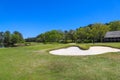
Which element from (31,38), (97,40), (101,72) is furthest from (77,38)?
(101,72)

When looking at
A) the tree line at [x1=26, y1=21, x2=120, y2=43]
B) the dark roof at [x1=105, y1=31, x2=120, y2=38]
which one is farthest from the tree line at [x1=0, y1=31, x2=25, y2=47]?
the dark roof at [x1=105, y1=31, x2=120, y2=38]

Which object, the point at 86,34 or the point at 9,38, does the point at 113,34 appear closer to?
the point at 86,34

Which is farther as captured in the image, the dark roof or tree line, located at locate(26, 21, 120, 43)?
tree line, located at locate(26, 21, 120, 43)

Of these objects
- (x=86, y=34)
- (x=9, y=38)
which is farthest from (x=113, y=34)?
(x=9, y=38)

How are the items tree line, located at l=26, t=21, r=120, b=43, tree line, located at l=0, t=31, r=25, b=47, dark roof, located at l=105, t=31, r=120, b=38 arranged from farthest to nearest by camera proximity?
tree line, located at l=0, t=31, r=25, b=47
tree line, located at l=26, t=21, r=120, b=43
dark roof, located at l=105, t=31, r=120, b=38

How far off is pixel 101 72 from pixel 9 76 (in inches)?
194

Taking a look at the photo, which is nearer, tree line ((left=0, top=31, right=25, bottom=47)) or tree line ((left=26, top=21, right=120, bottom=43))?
tree line ((left=26, top=21, right=120, bottom=43))

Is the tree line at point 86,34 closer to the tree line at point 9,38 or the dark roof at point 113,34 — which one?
the dark roof at point 113,34

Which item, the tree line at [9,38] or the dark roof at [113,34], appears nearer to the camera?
the dark roof at [113,34]

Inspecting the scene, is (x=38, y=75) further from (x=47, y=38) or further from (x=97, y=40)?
(x=47, y=38)

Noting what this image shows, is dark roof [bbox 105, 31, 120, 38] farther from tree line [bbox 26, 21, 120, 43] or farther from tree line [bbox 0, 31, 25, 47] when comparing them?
tree line [bbox 0, 31, 25, 47]

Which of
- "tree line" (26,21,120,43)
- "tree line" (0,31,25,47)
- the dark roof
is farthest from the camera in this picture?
"tree line" (0,31,25,47)

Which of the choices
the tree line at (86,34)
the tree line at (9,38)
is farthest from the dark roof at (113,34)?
the tree line at (9,38)

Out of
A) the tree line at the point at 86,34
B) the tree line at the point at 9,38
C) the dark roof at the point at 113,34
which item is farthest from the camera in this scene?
the tree line at the point at 9,38
